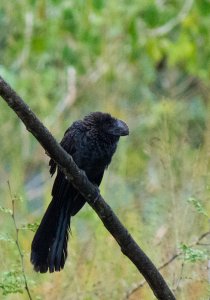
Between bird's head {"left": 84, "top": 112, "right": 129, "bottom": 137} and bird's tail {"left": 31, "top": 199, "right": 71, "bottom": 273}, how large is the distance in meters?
0.37

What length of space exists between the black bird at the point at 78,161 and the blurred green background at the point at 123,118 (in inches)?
6.6

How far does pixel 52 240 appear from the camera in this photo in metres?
3.96

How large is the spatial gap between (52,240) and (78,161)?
0.41 m

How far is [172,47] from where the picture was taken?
7699 millimetres

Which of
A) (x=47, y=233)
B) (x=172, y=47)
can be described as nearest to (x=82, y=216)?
(x=47, y=233)

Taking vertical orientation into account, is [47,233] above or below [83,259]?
above

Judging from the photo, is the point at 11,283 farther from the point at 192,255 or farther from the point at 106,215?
the point at 192,255

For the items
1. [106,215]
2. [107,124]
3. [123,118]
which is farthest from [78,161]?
[123,118]

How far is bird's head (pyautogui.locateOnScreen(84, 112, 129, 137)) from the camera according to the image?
13.5 ft

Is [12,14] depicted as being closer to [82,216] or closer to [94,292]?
[82,216]

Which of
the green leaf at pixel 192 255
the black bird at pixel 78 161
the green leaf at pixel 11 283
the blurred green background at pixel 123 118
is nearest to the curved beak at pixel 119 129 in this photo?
the black bird at pixel 78 161

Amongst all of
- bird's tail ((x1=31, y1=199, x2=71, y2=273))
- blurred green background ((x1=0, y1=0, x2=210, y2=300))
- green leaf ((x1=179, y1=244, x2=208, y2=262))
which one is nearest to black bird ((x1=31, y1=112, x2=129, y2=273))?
bird's tail ((x1=31, y1=199, x2=71, y2=273))

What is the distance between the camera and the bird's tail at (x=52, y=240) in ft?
12.7

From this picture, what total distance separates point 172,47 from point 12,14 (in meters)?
1.35
